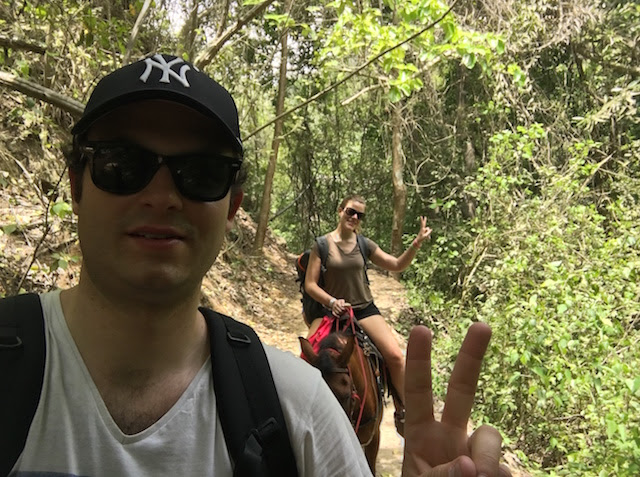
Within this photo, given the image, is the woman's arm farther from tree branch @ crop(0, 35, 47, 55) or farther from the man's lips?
the man's lips

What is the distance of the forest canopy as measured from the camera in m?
4.52

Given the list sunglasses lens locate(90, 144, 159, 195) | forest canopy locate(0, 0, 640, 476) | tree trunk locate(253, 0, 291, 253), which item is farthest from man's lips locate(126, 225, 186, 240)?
tree trunk locate(253, 0, 291, 253)

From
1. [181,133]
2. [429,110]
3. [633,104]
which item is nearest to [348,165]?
[429,110]

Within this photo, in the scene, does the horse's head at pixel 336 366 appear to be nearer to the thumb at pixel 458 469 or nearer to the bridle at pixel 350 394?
the bridle at pixel 350 394

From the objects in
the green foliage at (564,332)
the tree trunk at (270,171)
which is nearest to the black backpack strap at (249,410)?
the green foliage at (564,332)

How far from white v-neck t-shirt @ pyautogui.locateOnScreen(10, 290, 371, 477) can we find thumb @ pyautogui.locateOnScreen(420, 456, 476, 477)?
0.24 meters

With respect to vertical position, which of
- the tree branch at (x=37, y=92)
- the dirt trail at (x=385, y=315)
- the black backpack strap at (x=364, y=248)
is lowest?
the dirt trail at (x=385, y=315)

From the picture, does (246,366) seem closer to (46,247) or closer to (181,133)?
(181,133)

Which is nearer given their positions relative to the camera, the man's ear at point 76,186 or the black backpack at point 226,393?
the black backpack at point 226,393

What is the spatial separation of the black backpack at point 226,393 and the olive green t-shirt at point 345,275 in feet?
11.6

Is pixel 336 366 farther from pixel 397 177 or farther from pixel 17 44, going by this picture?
pixel 397 177

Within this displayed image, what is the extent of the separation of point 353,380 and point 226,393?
289 cm

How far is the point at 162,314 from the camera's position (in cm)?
122

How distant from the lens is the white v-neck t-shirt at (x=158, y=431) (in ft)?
3.42
